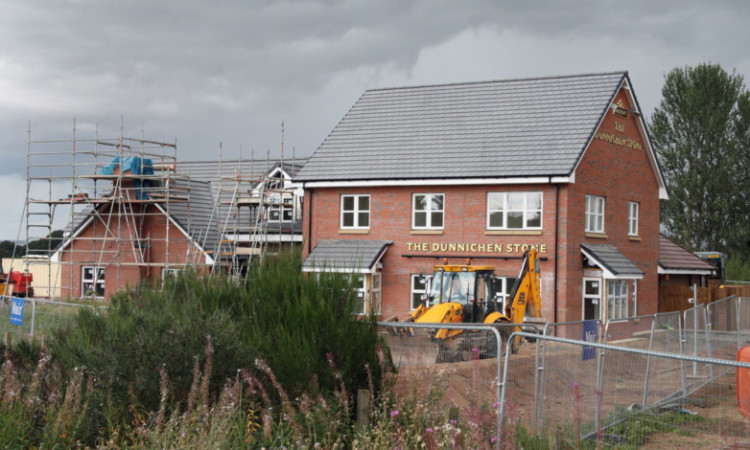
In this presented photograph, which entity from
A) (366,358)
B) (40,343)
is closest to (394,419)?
(366,358)

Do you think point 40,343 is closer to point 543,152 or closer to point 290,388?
point 290,388

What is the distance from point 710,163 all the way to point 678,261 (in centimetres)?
2828

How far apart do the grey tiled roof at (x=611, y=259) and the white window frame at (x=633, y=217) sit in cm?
283

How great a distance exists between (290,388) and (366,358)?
1.01 metres

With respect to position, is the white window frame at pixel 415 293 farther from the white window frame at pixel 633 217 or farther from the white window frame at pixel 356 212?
the white window frame at pixel 633 217

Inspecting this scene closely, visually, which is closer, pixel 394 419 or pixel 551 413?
pixel 394 419

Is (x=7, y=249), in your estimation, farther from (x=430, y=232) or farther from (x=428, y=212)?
(x=430, y=232)

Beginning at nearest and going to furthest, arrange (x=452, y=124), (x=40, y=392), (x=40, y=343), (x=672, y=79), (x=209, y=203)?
(x=40, y=392) → (x=40, y=343) → (x=452, y=124) → (x=209, y=203) → (x=672, y=79)

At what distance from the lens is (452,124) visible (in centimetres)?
3384

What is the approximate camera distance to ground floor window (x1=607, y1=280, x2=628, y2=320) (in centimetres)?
3076

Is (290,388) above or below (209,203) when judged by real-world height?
below

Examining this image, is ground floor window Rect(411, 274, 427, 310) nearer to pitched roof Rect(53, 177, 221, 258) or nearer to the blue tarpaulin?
pitched roof Rect(53, 177, 221, 258)

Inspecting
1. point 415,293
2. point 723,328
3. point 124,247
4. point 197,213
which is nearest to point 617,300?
point 415,293

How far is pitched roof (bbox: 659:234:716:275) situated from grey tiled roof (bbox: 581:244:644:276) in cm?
618
